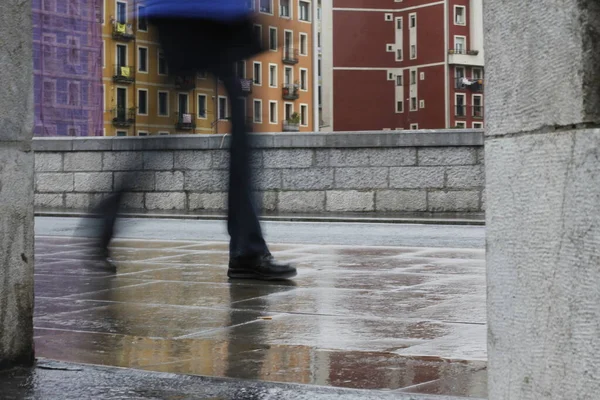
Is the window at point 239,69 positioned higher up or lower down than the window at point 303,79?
lower down

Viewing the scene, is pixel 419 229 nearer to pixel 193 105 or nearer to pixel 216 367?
pixel 216 367

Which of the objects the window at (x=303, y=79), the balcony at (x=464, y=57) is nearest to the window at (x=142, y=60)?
the window at (x=303, y=79)

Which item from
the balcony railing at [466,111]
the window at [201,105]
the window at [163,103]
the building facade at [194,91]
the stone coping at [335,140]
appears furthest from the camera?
the balcony railing at [466,111]

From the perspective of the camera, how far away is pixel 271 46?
6598mm

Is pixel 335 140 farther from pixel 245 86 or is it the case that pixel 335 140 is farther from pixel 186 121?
pixel 186 121

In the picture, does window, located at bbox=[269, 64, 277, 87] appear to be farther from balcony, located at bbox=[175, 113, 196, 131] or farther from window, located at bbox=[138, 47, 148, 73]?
window, located at bbox=[138, 47, 148, 73]

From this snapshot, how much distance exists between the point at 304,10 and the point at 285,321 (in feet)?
346

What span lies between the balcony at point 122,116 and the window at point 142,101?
2.29m

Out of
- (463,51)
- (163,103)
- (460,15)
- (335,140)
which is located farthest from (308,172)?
(460,15)

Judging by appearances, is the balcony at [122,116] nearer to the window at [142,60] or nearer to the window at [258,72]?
the window at [142,60]

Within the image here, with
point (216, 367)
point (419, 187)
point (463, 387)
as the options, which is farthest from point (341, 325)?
point (419, 187)

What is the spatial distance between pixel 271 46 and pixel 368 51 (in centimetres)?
10553

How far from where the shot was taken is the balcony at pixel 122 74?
8694cm

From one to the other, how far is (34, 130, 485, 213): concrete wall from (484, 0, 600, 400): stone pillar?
13.6m
